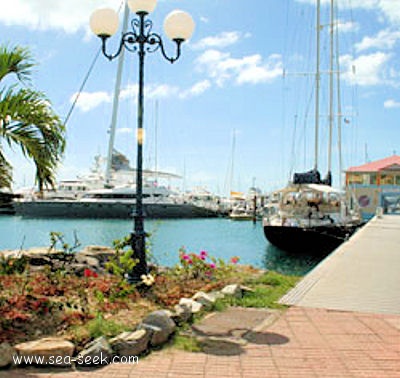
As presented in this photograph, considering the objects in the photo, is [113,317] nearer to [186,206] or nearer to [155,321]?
[155,321]

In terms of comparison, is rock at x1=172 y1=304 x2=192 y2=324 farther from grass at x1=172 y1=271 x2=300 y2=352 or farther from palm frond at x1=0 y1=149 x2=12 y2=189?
palm frond at x1=0 y1=149 x2=12 y2=189

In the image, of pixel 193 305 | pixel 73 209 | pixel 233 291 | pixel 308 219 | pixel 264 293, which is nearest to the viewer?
pixel 193 305

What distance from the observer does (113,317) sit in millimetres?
6039

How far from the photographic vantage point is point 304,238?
22281 mm

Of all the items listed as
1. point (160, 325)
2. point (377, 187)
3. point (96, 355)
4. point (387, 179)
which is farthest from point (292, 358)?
point (387, 179)

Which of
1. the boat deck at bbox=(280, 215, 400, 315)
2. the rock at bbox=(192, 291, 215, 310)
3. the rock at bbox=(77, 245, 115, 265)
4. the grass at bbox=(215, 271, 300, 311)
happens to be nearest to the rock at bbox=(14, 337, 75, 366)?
the rock at bbox=(192, 291, 215, 310)

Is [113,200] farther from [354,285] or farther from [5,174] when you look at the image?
[5,174]

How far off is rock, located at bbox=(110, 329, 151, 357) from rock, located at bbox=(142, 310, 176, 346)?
12cm

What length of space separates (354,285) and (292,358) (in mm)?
4843

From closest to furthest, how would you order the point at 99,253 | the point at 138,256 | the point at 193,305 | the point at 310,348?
the point at 310,348 → the point at 193,305 → the point at 138,256 → the point at 99,253

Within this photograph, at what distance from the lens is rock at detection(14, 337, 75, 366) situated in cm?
458

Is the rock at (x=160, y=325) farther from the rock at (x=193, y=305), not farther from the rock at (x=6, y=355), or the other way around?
the rock at (x=6, y=355)

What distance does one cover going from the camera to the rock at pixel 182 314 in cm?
599

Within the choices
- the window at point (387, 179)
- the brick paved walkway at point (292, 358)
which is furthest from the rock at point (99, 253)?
the window at point (387, 179)
